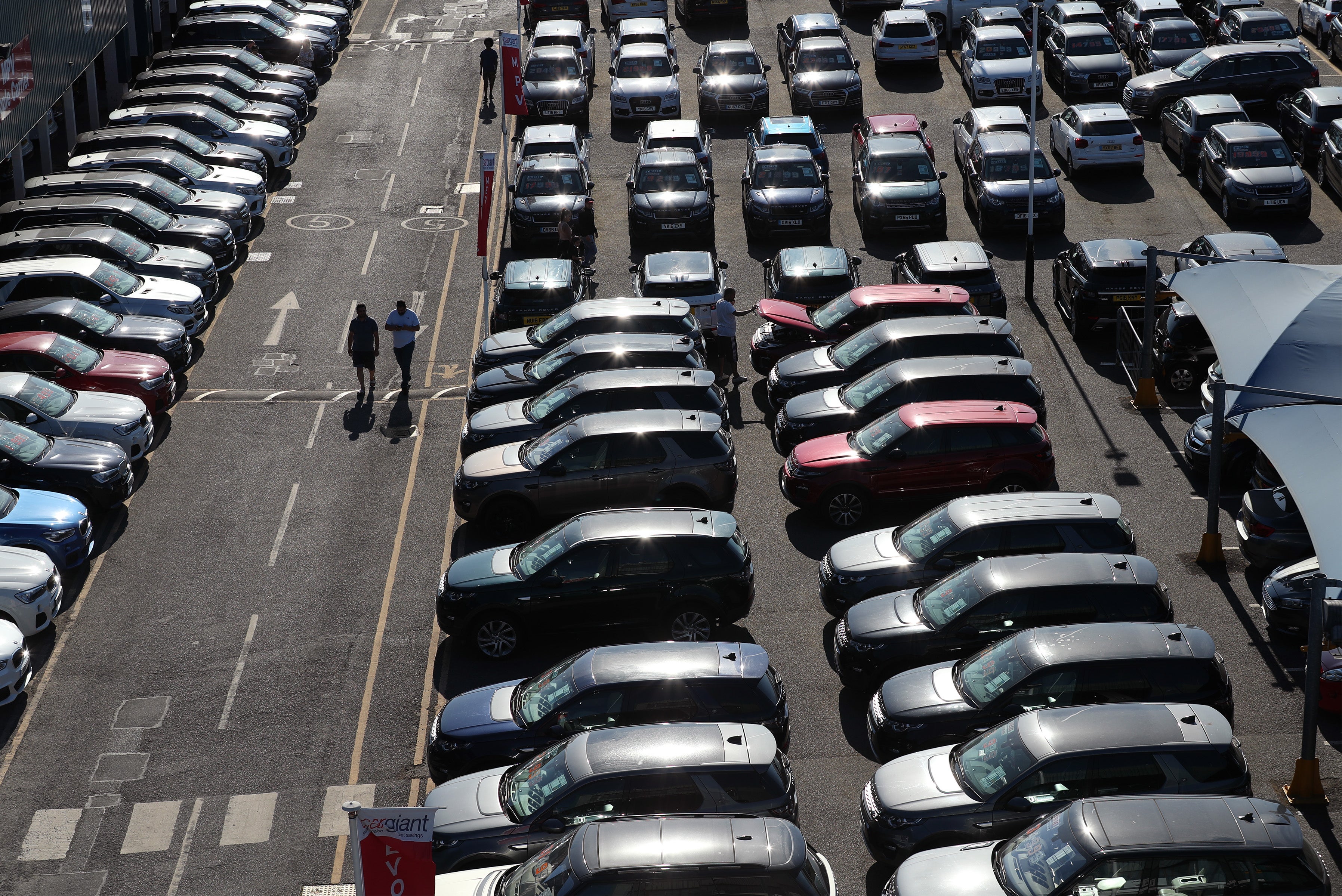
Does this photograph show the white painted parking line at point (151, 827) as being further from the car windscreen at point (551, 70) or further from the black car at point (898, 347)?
the car windscreen at point (551, 70)

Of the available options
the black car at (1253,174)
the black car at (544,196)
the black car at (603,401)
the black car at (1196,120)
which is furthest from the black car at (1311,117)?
the black car at (603,401)

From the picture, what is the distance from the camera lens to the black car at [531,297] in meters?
25.2

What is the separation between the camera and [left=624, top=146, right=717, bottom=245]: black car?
96.3ft

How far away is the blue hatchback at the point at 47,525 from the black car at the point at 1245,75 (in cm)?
2586

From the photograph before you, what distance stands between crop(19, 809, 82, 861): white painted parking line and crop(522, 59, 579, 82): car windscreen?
85.7 ft

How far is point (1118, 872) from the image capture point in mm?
11297

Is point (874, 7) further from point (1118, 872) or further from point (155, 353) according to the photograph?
point (1118, 872)

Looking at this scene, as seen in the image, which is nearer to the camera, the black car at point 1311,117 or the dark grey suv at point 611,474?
the dark grey suv at point 611,474

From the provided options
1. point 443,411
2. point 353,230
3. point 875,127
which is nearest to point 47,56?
point 353,230

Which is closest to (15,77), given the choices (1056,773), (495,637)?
(495,637)

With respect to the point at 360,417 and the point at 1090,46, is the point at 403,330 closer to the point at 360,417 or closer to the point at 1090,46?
the point at 360,417

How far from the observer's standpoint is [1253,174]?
97.7ft

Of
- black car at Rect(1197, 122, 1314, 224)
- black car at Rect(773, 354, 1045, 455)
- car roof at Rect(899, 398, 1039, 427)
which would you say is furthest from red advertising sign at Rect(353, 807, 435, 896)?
black car at Rect(1197, 122, 1314, 224)

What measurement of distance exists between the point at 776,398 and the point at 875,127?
1177cm
